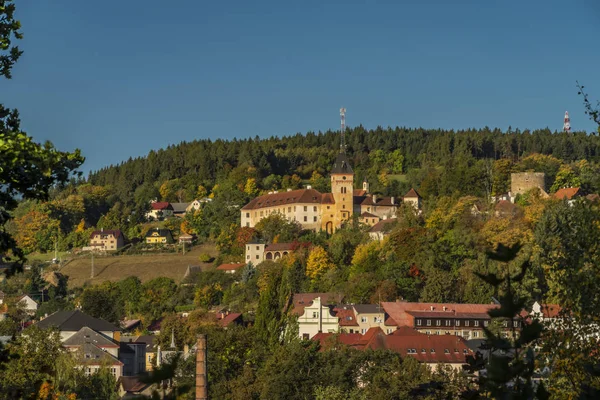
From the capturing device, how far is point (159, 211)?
417 ft

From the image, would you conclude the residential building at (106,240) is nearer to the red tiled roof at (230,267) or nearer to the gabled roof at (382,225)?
the red tiled roof at (230,267)

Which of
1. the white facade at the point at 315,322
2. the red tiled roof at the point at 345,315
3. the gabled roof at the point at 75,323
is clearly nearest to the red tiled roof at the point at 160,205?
the gabled roof at the point at 75,323

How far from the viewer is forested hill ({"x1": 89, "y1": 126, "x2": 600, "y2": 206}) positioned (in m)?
130

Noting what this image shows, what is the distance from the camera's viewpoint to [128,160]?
5925 inches

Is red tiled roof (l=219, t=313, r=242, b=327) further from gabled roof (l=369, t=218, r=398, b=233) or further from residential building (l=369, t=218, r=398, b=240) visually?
gabled roof (l=369, t=218, r=398, b=233)

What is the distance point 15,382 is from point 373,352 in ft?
61.7

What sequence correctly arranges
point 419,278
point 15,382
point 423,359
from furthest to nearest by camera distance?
point 419,278 → point 423,359 → point 15,382

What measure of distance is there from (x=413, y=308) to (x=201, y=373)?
102ft

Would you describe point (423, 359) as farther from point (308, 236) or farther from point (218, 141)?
point (218, 141)

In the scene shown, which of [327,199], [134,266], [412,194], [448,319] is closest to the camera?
[448,319]

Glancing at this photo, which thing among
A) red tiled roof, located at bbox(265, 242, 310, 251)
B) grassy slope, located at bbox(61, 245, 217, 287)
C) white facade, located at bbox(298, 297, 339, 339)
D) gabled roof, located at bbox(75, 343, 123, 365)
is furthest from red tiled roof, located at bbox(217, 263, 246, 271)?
gabled roof, located at bbox(75, 343, 123, 365)

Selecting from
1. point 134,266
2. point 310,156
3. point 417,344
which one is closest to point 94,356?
point 417,344

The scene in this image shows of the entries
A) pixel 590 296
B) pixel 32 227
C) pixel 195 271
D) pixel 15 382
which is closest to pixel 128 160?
pixel 32 227

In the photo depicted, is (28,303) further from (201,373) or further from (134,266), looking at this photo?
(201,373)
